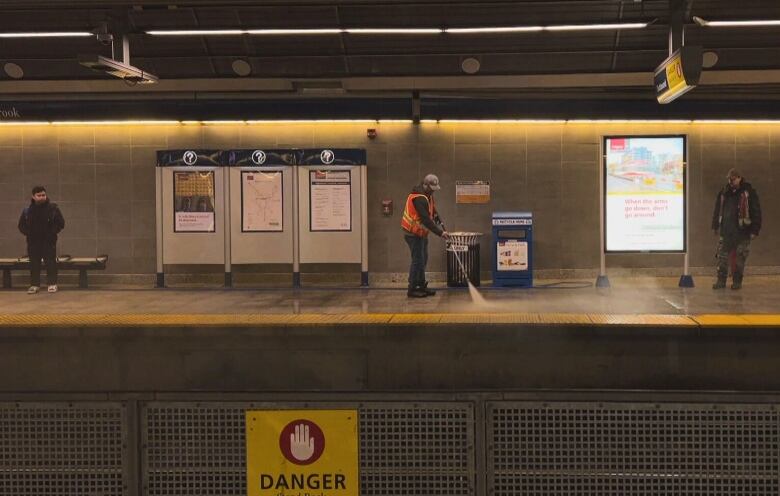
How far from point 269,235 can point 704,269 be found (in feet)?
25.5

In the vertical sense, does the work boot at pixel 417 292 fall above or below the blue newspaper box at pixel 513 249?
below

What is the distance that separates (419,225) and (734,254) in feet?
15.9

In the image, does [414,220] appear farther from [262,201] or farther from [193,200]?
[193,200]

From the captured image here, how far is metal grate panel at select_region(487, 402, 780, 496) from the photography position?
3.70 m

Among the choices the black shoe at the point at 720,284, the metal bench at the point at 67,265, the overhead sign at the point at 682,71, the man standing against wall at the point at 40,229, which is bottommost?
the black shoe at the point at 720,284

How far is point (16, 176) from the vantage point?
13.5 metres

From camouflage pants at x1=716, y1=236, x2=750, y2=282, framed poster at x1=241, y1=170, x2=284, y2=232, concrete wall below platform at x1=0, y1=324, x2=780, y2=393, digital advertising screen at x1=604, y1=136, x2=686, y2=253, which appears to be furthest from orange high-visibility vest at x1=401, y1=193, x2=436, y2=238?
concrete wall below platform at x1=0, y1=324, x2=780, y2=393

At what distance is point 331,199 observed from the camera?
1297 cm

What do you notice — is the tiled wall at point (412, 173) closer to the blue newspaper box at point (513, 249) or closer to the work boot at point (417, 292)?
the blue newspaper box at point (513, 249)

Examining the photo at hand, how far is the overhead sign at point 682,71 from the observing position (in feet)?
29.1

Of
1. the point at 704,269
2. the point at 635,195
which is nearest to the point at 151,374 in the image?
the point at 635,195

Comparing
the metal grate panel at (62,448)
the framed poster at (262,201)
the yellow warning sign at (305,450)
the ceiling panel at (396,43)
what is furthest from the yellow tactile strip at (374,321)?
the ceiling panel at (396,43)

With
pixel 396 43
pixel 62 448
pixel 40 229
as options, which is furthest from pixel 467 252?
pixel 62 448

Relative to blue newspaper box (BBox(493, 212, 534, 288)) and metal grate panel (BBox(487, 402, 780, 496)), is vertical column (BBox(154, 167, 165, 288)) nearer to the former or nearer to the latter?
blue newspaper box (BBox(493, 212, 534, 288))
